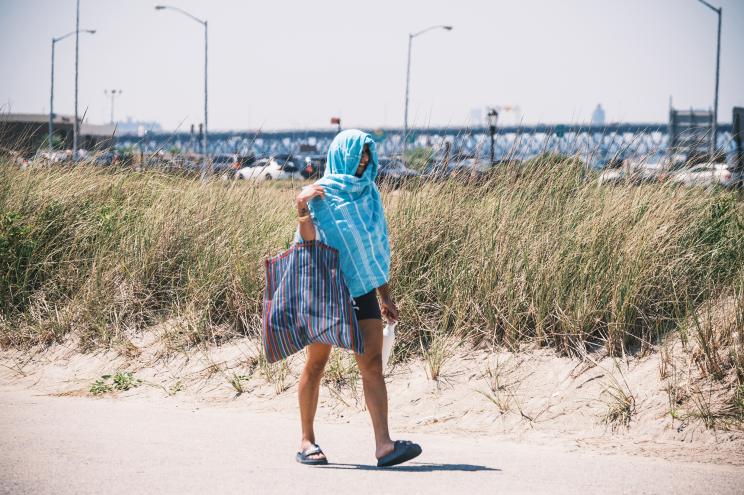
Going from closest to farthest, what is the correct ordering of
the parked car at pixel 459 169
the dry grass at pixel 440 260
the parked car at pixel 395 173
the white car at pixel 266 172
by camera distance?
1. the dry grass at pixel 440 260
2. the parked car at pixel 459 169
3. the parked car at pixel 395 173
4. the white car at pixel 266 172

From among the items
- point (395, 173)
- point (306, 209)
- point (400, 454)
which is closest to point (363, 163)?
point (306, 209)

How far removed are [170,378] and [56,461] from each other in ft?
8.03

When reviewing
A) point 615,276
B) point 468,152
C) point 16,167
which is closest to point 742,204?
point 615,276

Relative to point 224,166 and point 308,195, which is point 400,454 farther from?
point 224,166

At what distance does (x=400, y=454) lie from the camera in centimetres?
479

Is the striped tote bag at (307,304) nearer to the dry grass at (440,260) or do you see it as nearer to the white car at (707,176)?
the dry grass at (440,260)

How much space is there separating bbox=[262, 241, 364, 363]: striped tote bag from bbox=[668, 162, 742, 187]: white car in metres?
4.10

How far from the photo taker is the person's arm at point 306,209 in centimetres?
471

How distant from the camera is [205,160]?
10.2 metres

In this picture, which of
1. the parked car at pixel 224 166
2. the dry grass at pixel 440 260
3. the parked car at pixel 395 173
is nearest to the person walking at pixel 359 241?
the dry grass at pixel 440 260

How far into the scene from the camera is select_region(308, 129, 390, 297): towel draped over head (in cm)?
481

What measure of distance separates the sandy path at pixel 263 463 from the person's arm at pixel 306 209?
1.30 meters

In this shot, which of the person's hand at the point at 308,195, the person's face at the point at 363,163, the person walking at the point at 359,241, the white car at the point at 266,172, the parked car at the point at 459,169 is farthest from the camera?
the white car at the point at 266,172

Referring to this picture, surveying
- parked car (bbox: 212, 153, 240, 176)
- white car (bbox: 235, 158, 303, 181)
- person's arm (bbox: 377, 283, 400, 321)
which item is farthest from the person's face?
parked car (bbox: 212, 153, 240, 176)
